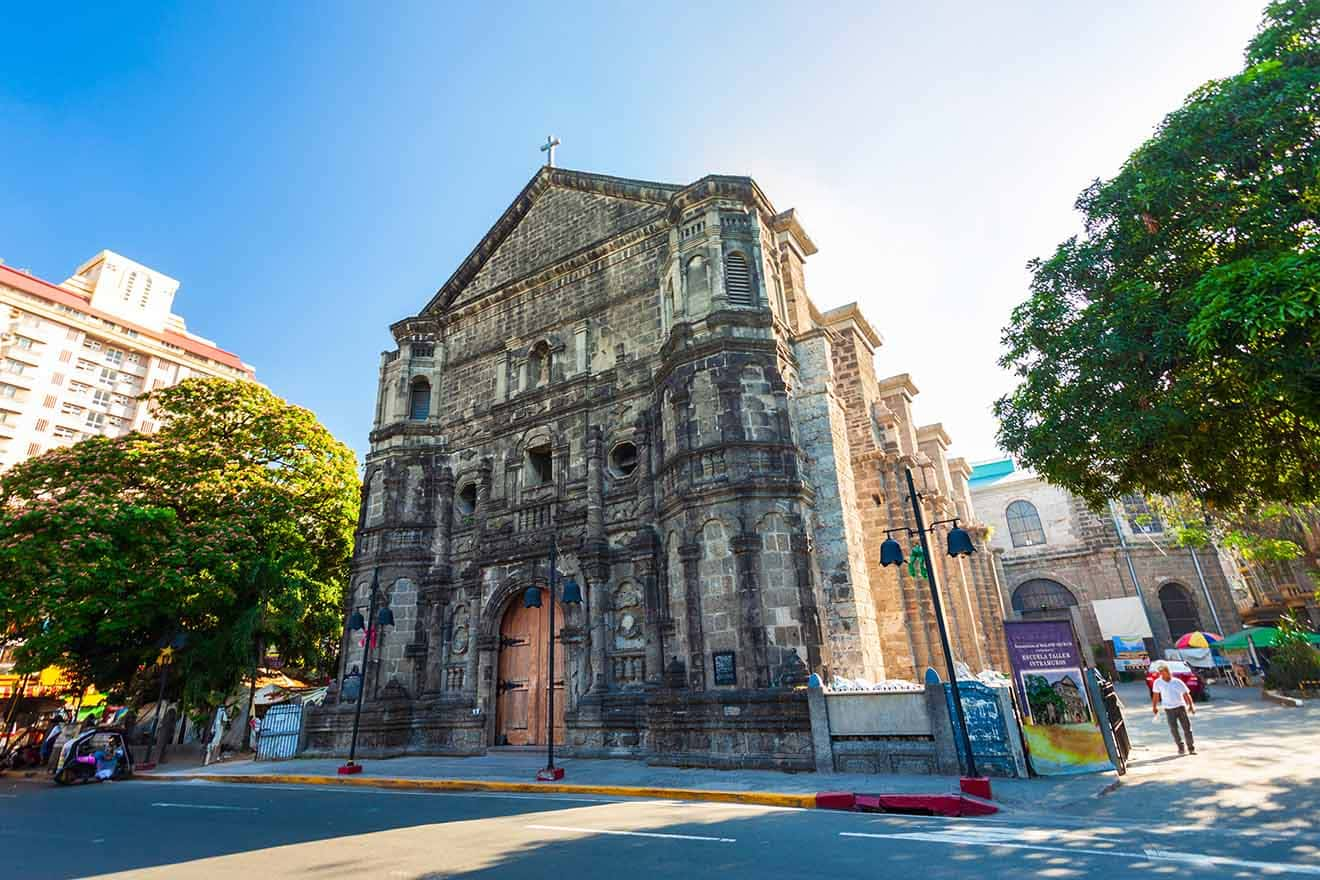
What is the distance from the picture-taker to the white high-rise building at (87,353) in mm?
44469

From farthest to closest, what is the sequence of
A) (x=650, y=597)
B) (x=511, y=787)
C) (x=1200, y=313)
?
(x=650, y=597) < (x=511, y=787) < (x=1200, y=313)

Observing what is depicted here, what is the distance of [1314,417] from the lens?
827 cm

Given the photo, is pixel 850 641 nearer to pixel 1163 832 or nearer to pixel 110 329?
pixel 1163 832

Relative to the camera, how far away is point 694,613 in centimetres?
1284

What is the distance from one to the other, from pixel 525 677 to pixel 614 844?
10492mm

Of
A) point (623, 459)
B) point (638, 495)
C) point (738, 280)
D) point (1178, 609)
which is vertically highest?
point (738, 280)

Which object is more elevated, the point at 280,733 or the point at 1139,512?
the point at 1139,512

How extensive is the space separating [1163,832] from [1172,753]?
6276 mm

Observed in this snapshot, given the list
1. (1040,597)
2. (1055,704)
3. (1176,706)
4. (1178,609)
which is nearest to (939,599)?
(1055,704)

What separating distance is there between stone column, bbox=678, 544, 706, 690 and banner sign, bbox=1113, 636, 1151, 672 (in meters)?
30.9

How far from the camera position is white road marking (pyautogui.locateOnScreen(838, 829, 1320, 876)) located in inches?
189

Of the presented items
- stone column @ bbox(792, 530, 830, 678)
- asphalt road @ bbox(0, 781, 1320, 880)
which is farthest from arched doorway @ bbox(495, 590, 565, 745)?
stone column @ bbox(792, 530, 830, 678)

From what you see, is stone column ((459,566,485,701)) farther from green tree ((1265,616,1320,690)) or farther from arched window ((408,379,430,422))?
green tree ((1265,616,1320,690))

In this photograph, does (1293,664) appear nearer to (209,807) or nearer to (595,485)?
(595,485)
